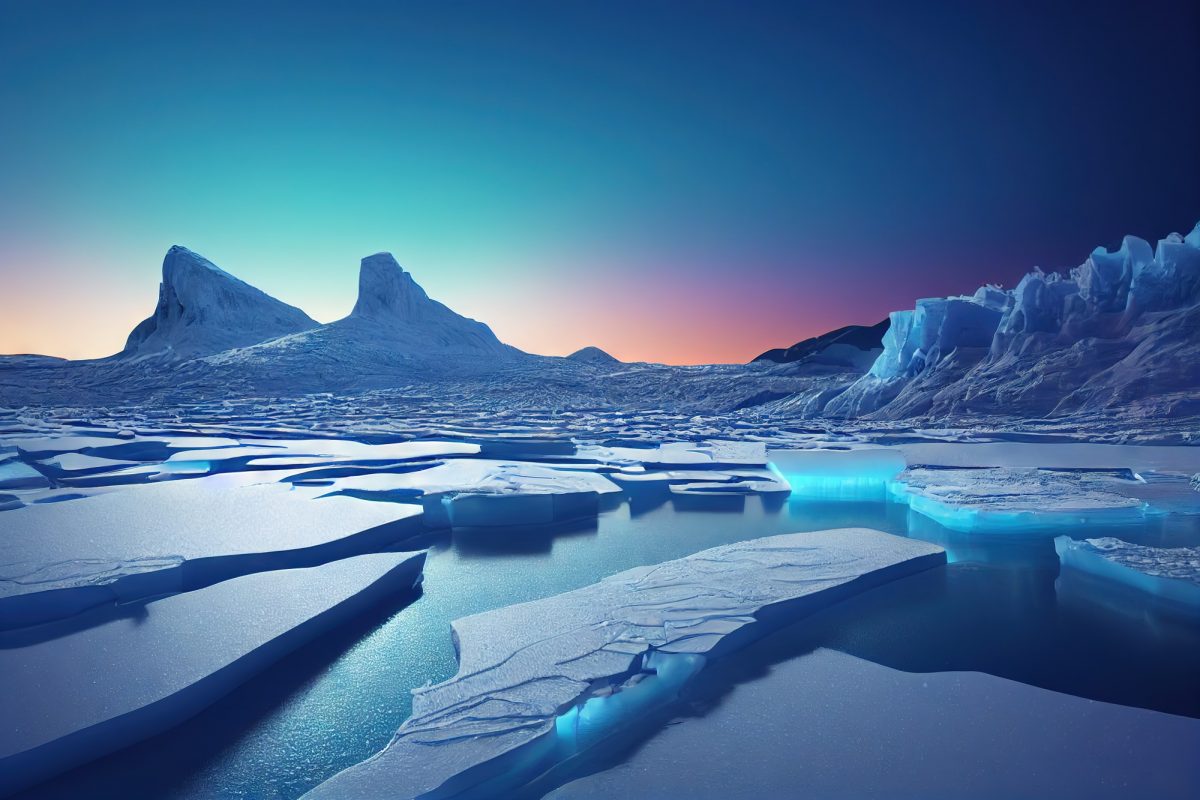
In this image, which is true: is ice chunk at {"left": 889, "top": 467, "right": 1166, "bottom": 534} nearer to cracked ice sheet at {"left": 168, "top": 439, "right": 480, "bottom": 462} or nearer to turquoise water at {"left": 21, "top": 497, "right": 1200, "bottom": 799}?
turquoise water at {"left": 21, "top": 497, "right": 1200, "bottom": 799}

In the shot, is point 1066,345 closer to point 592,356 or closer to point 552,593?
point 552,593

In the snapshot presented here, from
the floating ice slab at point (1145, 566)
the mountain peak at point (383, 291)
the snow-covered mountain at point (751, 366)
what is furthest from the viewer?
the mountain peak at point (383, 291)

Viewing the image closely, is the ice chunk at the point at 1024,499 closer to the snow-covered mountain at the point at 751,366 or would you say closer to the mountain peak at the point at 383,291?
the snow-covered mountain at the point at 751,366

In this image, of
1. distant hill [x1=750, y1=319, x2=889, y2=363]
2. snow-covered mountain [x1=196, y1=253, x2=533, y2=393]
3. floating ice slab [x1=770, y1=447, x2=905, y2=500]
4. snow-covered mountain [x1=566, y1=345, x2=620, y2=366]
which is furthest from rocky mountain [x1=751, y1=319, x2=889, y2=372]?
floating ice slab [x1=770, y1=447, x2=905, y2=500]

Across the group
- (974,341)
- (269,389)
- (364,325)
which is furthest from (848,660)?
(364,325)

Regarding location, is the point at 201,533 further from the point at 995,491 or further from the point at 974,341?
the point at 974,341

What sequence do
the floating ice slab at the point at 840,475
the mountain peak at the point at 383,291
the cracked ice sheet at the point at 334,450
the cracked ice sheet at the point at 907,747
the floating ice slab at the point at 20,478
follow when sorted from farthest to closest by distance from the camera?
the mountain peak at the point at 383,291 < the cracked ice sheet at the point at 334,450 < the floating ice slab at the point at 840,475 < the floating ice slab at the point at 20,478 < the cracked ice sheet at the point at 907,747

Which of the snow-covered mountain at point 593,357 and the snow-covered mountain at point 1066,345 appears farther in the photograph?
the snow-covered mountain at point 593,357

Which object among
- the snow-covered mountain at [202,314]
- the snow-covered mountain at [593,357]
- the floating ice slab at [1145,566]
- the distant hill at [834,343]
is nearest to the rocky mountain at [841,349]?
the distant hill at [834,343]
